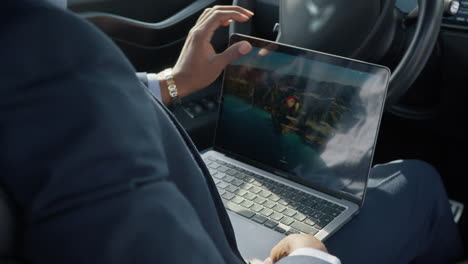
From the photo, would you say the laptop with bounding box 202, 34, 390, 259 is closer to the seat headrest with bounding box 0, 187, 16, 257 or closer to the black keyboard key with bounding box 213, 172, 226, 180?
the black keyboard key with bounding box 213, 172, 226, 180

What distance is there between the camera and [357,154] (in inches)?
31.5

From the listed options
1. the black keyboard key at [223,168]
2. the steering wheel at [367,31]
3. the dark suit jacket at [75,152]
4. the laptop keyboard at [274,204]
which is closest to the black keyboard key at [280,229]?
the laptop keyboard at [274,204]

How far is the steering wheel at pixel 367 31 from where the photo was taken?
2.96ft

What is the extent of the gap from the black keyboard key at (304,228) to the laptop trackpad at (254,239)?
0.03 metres

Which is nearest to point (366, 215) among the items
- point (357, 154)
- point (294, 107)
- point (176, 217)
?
point (357, 154)

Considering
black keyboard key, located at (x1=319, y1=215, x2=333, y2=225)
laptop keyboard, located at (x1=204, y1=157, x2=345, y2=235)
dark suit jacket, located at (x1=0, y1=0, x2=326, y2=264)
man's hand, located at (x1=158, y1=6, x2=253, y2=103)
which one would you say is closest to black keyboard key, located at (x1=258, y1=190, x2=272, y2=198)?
laptop keyboard, located at (x1=204, y1=157, x2=345, y2=235)

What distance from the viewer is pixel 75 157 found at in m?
0.29

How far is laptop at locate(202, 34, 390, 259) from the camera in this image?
0.78m

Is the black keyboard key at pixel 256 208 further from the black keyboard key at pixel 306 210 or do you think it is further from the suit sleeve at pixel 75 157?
the suit sleeve at pixel 75 157

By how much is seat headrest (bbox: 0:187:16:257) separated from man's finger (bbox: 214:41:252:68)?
59cm

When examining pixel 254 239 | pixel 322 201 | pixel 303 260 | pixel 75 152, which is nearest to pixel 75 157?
pixel 75 152

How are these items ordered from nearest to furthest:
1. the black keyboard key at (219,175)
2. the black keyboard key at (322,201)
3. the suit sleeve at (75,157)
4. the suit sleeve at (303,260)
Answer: the suit sleeve at (75,157) < the suit sleeve at (303,260) < the black keyboard key at (322,201) < the black keyboard key at (219,175)

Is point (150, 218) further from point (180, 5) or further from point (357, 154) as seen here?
point (180, 5)

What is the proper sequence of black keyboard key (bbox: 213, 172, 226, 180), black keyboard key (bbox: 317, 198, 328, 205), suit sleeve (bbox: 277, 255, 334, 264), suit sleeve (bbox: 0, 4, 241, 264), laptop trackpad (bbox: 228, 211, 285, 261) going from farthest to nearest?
black keyboard key (bbox: 213, 172, 226, 180) → black keyboard key (bbox: 317, 198, 328, 205) → laptop trackpad (bbox: 228, 211, 285, 261) → suit sleeve (bbox: 277, 255, 334, 264) → suit sleeve (bbox: 0, 4, 241, 264)
